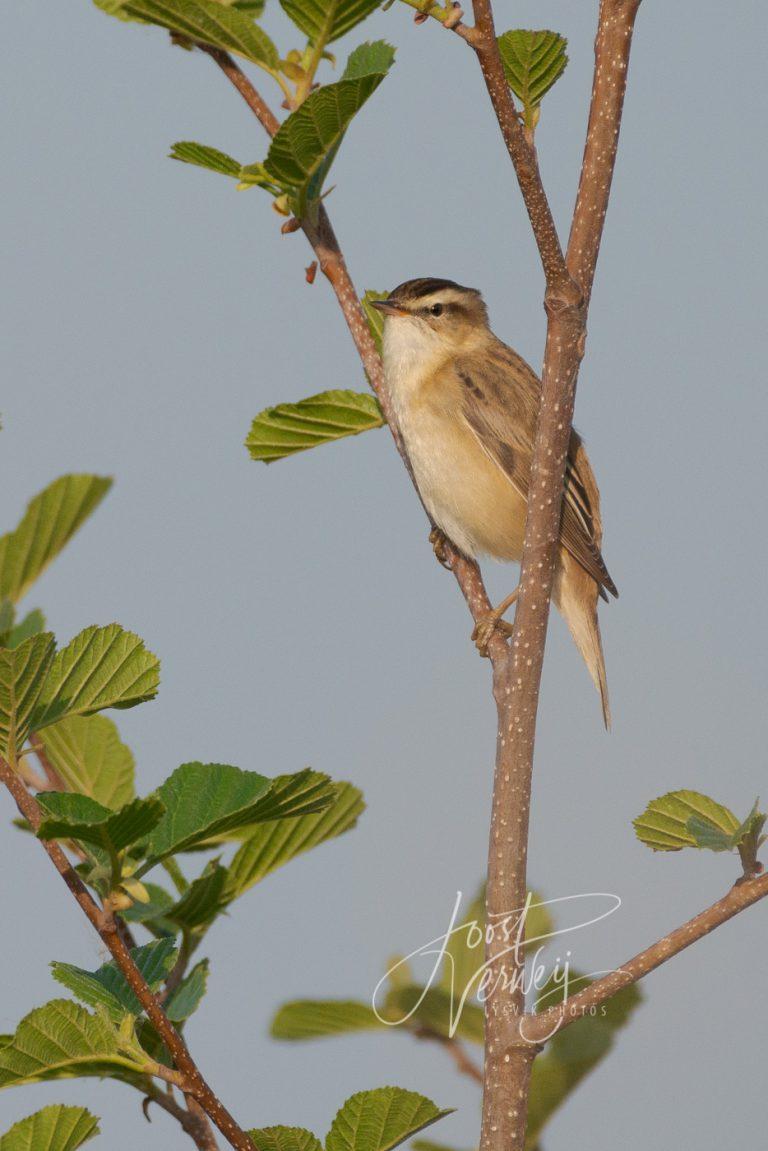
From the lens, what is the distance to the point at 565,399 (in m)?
1.96

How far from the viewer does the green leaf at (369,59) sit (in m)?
2.23

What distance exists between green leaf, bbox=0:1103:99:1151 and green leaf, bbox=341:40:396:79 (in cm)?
174

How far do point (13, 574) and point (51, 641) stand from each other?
1.12ft

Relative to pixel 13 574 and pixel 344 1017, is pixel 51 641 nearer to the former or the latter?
pixel 13 574

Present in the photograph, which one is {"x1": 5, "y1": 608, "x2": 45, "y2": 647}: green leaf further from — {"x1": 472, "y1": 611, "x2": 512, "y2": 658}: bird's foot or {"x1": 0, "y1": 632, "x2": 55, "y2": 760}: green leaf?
{"x1": 472, "y1": 611, "x2": 512, "y2": 658}: bird's foot

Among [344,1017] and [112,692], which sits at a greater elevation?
[112,692]

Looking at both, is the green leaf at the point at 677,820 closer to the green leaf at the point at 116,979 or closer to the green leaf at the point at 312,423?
the green leaf at the point at 116,979

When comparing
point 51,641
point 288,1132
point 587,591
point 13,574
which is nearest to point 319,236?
point 13,574

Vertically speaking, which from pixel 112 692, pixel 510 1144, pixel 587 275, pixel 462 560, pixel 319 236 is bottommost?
pixel 510 1144

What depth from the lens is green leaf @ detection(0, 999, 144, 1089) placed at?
1.58m

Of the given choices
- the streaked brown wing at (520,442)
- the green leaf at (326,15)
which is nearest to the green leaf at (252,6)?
the green leaf at (326,15)

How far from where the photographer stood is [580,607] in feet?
15.7

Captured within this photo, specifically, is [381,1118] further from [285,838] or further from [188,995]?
[285,838]

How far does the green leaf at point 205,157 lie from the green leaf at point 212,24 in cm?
18
